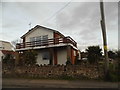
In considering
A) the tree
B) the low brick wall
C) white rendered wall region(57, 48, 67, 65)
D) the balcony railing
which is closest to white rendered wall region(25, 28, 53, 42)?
the balcony railing

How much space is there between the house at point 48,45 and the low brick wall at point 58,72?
604cm

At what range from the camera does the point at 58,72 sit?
1395cm

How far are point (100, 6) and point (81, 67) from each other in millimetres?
5586

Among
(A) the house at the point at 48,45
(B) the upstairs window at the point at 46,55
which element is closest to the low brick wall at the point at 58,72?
(A) the house at the point at 48,45

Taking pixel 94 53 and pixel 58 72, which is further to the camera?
pixel 94 53

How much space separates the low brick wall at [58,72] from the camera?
1323cm

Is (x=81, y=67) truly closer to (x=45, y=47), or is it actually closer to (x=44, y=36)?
(x=45, y=47)

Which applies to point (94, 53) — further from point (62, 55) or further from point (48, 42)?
point (48, 42)

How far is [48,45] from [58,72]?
24.5ft

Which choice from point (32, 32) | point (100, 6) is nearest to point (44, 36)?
point (32, 32)

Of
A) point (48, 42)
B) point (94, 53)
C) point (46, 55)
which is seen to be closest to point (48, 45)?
point (48, 42)

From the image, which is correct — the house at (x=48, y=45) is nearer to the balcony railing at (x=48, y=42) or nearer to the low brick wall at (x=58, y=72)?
the balcony railing at (x=48, y=42)

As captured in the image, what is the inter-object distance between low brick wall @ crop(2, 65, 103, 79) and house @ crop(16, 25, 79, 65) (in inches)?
238

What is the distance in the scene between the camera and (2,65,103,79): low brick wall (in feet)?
43.4
